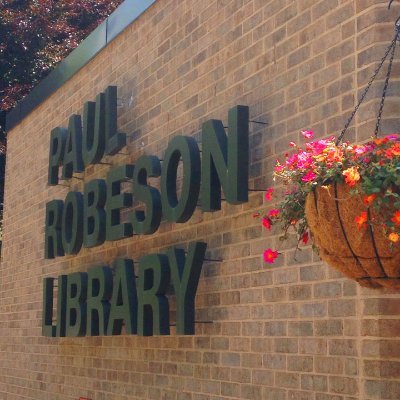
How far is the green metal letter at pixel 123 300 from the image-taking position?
816 cm

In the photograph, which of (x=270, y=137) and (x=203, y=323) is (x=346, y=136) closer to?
(x=270, y=137)

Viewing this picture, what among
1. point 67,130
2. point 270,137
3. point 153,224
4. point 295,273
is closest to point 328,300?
point 295,273

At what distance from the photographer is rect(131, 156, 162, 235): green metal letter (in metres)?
7.93

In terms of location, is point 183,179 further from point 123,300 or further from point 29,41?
point 29,41

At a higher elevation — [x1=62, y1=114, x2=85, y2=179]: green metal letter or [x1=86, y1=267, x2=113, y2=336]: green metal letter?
[x1=62, y1=114, x2=85, y2=179]: green metal letter

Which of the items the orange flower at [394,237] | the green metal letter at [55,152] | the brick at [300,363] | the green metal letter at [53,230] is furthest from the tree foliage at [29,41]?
the orange flower at [394,237]

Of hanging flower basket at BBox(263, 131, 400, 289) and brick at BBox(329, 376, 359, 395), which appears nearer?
hanging flower basket at BBox(263, 131, 400, 289)

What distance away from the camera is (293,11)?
20.8ft

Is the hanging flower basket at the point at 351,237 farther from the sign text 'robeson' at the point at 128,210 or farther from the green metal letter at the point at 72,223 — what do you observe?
the green metal letter at the point at 72,223

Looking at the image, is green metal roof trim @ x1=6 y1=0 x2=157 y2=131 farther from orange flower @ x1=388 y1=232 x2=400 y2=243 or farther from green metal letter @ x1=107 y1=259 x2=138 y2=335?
orange flower @ x1=388 y1=232 x2=400 y2=243

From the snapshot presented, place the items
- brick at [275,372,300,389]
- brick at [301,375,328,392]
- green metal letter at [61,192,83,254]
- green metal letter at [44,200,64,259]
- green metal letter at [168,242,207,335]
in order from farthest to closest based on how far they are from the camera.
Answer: green metal letter at [44,200,64,259] < green metal letter at [61,192,83,254] < green metal letter at [168,242,207,335] < brick at [275,372,300,389] < brick at [301,375,328,392]

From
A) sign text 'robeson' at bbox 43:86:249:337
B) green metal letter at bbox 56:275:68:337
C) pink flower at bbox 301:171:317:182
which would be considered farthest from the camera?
green metal letter at bbox 56:275:68:337

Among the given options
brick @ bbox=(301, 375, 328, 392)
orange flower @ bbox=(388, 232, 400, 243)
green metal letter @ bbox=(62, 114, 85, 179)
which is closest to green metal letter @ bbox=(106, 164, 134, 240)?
green metal letter @ bbox=(62, 114, 85, 179)

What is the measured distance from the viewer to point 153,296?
25.3ft
